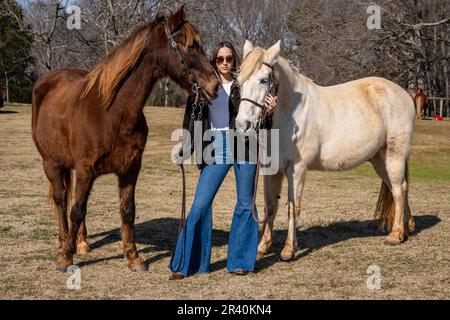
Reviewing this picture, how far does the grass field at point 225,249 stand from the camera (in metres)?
4.52

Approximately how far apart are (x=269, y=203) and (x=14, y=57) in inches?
1369

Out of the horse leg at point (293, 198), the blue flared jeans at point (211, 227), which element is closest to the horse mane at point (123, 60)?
the blue flared jeans at point (211, 227)

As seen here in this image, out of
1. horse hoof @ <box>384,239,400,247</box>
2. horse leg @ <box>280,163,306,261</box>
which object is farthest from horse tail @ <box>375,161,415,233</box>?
horse leg @ <box>280,163,306,261</box>

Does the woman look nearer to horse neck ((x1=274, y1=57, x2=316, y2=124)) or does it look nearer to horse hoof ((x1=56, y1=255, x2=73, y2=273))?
horse neck ((x1=274, y1=57, x2=316, y2=124))

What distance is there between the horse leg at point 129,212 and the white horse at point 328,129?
1148 millimetres

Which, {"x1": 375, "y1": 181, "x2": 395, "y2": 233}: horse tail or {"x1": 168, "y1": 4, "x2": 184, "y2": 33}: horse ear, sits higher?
{"x1": 168, "y1": 4, "x2": 184, "y2": 33}: horse ear

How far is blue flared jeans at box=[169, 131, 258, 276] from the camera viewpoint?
15.6ft

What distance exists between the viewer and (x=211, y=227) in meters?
4.86

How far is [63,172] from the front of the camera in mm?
5641

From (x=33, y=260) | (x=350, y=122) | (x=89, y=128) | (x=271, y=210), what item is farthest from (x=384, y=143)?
(x=33, y=260)

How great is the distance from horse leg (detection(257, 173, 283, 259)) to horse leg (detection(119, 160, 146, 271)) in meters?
1.27
